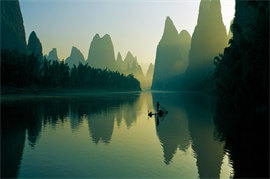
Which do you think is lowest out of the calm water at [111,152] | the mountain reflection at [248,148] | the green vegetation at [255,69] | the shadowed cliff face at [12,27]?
the calm water at [111,152]

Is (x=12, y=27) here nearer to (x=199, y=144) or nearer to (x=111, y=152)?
(x=111, y=152)

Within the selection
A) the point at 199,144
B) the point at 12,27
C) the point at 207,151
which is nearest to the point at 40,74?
the point at 199,144

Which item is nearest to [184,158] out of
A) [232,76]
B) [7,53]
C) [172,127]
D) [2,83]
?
[172,127]

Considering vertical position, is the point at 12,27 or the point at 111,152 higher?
the point at 12,27

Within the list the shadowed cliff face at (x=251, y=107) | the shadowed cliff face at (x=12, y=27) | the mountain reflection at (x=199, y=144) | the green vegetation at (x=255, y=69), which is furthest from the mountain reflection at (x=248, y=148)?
the shadowed cliff face at (x=12, y=27)

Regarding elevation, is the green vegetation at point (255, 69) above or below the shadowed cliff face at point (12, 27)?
below

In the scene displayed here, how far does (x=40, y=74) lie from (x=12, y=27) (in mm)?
98137

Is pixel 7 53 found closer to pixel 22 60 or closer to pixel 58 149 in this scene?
pixel 22 60

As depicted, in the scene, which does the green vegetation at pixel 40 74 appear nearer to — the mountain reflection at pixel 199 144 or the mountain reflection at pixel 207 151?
the mountain reflection at pixel 199 144

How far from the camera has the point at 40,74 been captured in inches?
4050

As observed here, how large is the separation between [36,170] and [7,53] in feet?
291

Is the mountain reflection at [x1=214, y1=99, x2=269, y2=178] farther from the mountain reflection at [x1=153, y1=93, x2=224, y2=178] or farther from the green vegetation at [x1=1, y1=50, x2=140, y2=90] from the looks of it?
the green vegetation at [x1=1, y1=50, x2=140, y2=90]

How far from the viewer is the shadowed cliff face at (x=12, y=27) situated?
6555 inches

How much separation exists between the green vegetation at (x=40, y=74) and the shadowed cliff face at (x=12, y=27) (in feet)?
223
